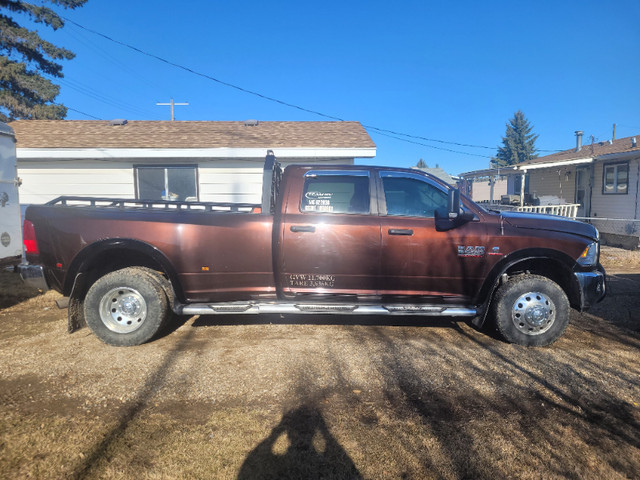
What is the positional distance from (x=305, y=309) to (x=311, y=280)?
0.31m

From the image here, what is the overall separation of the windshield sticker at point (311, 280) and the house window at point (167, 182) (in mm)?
5895

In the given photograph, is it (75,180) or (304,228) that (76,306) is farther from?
(75,180)

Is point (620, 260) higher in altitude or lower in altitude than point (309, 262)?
lower

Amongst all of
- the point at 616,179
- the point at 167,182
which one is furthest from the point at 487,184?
the point at 167,182

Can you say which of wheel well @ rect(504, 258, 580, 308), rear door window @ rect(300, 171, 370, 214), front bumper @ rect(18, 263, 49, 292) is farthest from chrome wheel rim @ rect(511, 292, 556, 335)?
front bumper @ rect(18, 263, 49, 292)

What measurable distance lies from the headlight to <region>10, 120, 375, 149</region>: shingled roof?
18.5 feet

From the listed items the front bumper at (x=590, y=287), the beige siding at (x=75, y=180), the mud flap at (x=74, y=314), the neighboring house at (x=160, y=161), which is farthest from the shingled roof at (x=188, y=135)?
the front bumper at (x=590, y=287)

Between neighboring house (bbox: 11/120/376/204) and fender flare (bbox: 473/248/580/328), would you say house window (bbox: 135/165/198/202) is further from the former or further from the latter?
fender flare (bbox: 473/248/580/328)

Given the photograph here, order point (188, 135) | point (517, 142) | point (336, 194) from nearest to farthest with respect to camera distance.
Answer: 1. point (336, 194)
2. point (188, 135)
3. point (517, 142)

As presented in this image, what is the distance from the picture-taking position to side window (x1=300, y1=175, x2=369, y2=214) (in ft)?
14.2

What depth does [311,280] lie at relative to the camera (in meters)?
4.25

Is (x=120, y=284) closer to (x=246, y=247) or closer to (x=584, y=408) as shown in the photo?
(x=246, y=247)

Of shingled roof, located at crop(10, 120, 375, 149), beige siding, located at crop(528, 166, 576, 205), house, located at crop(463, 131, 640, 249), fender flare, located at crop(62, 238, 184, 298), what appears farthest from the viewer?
beige siding, located at crop(528, 166, 576, 205)

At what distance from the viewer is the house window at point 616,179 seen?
45.3 ft
